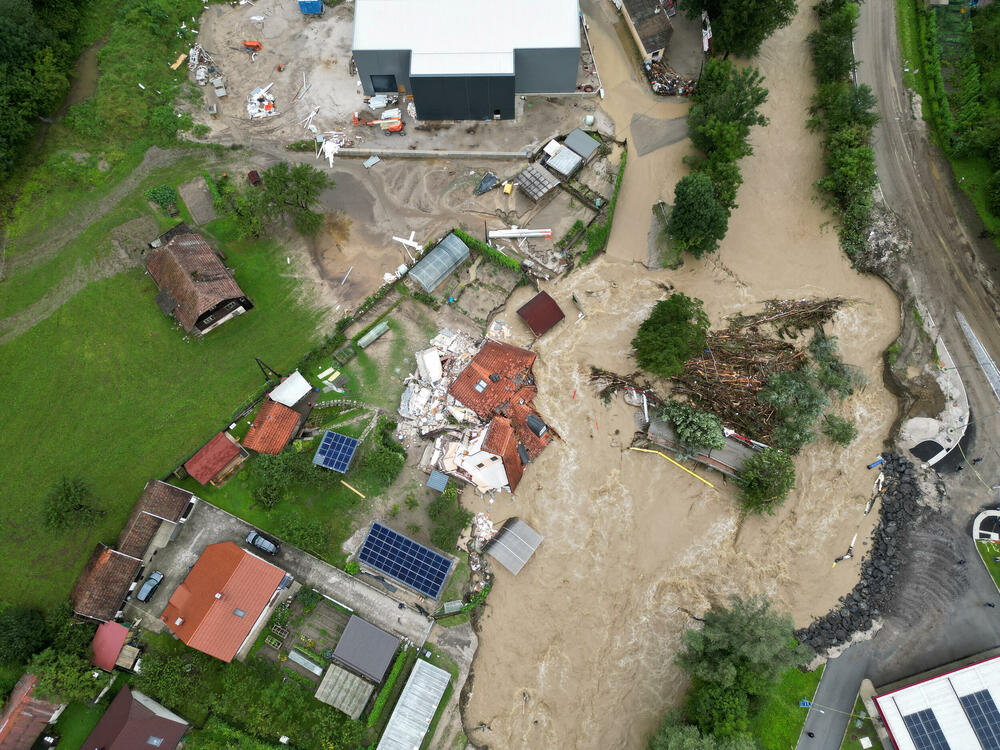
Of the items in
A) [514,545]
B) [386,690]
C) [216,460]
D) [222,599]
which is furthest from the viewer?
[216,460]

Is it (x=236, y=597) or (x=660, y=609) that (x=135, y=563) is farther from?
(x=660, y=609)

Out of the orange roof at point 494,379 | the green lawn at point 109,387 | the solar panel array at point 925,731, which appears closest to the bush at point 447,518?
the orange roof at point 494,379

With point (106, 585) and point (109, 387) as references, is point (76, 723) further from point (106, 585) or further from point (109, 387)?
point (109, 387)

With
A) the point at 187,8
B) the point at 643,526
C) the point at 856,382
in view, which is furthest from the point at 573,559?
the point at 187,8

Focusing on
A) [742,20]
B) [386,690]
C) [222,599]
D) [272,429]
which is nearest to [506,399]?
[272,429]

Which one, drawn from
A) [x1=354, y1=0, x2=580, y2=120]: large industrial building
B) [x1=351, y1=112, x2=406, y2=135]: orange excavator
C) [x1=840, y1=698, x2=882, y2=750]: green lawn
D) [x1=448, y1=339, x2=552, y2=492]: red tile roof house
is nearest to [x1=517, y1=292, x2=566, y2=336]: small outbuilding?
[x1=448, y1=339, x2=552, y2=492]: red tile roof house

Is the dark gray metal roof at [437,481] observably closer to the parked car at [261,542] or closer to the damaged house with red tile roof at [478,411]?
the damaged house with red tile roof at [478,411]
